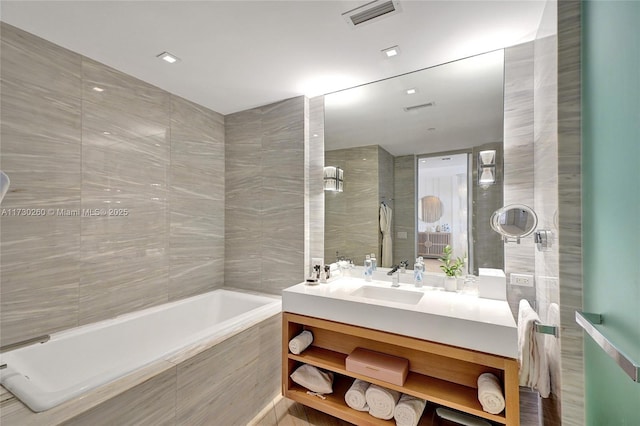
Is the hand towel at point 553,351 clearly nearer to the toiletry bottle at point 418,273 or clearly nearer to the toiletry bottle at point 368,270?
the toiletry bottle at point 418,273

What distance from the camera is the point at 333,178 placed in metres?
2.64

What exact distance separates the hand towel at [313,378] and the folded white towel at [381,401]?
33cm

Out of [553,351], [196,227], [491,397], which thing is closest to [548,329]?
[553,351]

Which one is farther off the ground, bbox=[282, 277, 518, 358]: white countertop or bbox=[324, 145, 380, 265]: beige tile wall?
bbox=[324, 145, 380, 265]: beige tile wall

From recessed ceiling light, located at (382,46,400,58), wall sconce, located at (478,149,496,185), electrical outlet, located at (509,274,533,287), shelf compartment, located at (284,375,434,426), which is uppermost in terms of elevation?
recessed ceiling light, located at (382,46,400,58)

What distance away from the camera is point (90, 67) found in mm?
1976

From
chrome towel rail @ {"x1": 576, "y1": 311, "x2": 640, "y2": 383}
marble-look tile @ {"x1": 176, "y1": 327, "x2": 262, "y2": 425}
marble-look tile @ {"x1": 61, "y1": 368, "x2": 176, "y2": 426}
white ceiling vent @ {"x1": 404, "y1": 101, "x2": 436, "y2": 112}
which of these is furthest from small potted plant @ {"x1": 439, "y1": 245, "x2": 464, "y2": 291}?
marble-look tile @ {"x1": 61, "y1": 368, "x2": 176, "y2": 426}

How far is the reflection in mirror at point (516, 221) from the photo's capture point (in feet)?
5.04

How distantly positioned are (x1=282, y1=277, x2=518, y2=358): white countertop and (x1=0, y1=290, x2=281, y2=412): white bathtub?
551 mm

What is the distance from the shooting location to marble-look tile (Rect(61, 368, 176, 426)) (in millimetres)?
1202

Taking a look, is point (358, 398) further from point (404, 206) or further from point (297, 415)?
point (404, 206)

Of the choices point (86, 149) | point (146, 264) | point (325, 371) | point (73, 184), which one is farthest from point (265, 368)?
point (86, 149)

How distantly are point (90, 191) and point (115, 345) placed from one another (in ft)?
3.77

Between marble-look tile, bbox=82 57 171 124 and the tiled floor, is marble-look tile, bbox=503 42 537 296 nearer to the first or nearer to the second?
the tiled floor
